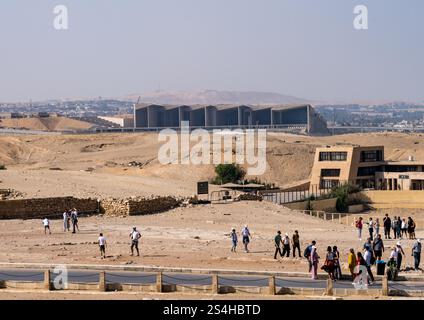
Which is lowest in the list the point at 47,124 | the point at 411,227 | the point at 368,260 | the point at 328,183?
the point at 47,124

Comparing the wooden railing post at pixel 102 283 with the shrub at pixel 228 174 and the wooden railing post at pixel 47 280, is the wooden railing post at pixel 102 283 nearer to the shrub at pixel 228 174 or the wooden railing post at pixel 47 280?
the wooden railing post at pixel 47 280

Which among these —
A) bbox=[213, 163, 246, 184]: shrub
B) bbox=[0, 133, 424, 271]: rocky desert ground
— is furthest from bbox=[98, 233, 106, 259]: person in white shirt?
bbox=[213, 163, 246, 184]: shrub

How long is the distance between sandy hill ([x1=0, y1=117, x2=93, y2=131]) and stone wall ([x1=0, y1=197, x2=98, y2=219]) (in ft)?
343

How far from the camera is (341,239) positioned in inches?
1244

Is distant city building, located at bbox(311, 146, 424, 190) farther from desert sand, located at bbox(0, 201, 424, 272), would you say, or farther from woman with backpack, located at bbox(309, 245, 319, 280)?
woman with backpack, located at bbox(309, 245, 319, 280)

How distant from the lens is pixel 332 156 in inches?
2490

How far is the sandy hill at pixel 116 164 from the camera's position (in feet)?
149

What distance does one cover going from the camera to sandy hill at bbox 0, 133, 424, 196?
4532 cm

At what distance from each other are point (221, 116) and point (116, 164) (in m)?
80.8

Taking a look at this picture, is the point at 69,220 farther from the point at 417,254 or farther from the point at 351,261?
the point at 351,261

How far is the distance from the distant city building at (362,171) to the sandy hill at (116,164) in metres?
7.14

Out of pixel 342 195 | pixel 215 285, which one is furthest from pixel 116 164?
pixel 215 285

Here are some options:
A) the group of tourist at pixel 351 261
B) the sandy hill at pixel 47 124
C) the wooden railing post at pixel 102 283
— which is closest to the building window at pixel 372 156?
the group of tourist at pixel 351 261

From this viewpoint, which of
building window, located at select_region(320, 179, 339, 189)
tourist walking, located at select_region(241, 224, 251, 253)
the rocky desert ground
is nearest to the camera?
the rocky desert ground
